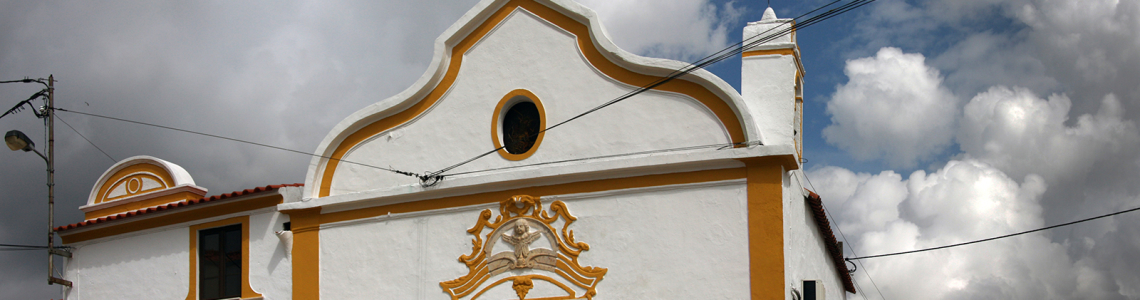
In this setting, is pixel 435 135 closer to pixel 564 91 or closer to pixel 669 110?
pixel 564 91

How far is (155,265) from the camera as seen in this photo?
1588 centimetres

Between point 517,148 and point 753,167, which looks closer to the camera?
point 753,167

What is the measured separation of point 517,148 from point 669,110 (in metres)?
2.26

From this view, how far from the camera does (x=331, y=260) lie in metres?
14.4

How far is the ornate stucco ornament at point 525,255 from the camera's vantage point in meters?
12.8

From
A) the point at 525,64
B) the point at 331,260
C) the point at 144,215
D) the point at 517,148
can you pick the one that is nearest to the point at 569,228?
the point at 517,148

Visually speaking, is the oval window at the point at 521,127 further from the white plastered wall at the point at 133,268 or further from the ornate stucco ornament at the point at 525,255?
the white plastered wall at the point at 133,268

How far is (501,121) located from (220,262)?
16.9 feet

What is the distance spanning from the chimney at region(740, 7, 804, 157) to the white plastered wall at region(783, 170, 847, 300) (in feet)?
2.08

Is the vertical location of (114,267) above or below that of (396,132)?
below

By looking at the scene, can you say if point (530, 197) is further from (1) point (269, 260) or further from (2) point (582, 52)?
(1) point (269, 260)

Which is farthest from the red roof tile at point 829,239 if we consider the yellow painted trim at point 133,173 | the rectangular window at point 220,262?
the yellow painted trim at point 133,173

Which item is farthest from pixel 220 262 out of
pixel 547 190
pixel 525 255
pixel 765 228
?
pixel 765 228

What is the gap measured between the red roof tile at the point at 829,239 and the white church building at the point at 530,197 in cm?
6
